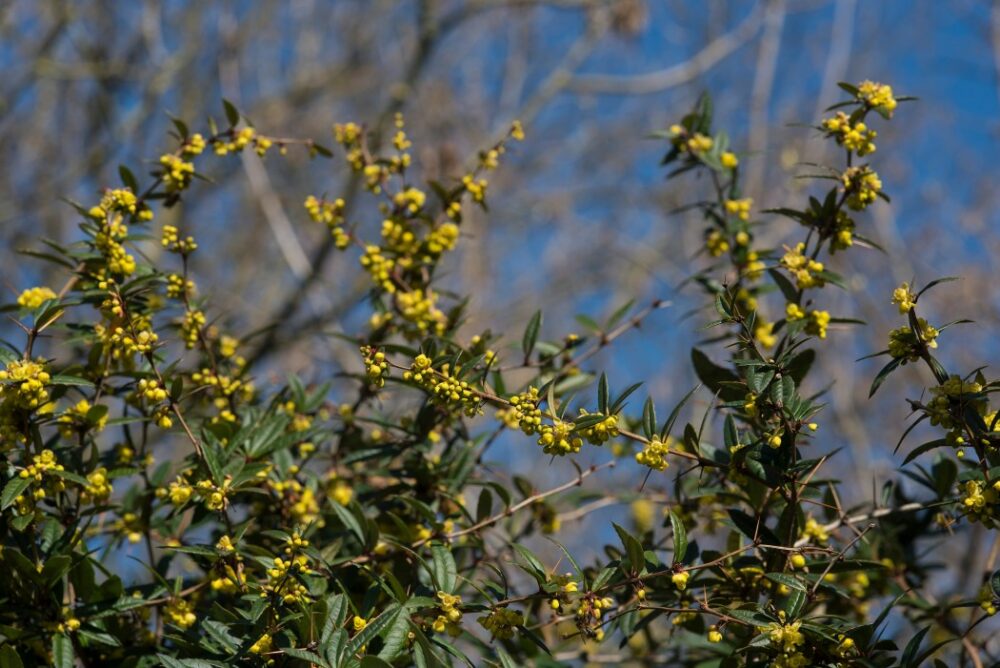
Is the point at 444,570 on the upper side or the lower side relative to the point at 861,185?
lower

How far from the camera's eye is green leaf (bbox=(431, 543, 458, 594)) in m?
1.49

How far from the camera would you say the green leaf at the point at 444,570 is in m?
1.49

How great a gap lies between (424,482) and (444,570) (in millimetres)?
356

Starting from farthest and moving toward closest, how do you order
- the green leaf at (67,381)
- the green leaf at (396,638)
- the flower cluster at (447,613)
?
1. the green leaf at (67,381)
2. the flower cluster at (447,613)
3. the green leaf at (396,638)

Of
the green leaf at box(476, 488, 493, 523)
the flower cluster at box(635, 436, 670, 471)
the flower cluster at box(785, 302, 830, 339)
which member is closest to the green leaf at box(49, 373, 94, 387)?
the green leaf at box(476, 488, 493, 523)

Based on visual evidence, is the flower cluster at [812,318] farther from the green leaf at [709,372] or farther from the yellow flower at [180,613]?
the yellow flower at [180,613]

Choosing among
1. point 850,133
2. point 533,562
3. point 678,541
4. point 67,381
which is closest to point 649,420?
point 678,541

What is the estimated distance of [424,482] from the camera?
186 cm

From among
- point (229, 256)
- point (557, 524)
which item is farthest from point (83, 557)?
point (229, 256)

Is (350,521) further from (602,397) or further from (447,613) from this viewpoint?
(602,397)

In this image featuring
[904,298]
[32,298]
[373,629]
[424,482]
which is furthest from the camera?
[424,482]

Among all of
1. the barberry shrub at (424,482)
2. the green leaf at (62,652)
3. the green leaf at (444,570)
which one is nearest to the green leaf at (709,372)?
the barberry shrub at (424,482)

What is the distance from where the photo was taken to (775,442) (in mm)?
1426

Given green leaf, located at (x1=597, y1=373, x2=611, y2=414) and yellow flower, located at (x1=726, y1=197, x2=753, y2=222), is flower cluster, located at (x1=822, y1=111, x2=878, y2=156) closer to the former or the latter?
yellow flower, located at (x1=726, y1=197, x2=753, y2=222)
